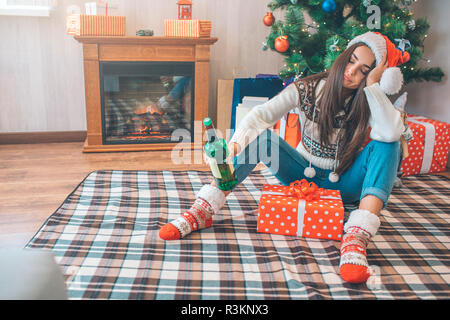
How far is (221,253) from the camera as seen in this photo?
1509mm

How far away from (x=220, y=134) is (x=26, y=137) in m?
1.41

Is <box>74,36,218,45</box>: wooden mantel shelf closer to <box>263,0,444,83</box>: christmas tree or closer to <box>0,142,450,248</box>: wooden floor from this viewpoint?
<box>263,0,444,83</box>: christmas tree

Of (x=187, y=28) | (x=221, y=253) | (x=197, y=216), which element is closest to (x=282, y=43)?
(x=187, y=28)

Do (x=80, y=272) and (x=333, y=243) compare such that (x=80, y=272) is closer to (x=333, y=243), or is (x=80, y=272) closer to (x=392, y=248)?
(x=333, y=243)

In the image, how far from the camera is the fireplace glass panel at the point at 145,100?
9.41 feet

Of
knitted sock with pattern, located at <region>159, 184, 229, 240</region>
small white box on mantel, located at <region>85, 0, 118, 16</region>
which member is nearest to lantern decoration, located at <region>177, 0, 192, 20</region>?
small white box on mantel, located at <region>85, 0, 118, 16</region>

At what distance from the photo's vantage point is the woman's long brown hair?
1547 mm

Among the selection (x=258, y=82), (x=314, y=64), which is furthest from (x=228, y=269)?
(x=258, y=82)

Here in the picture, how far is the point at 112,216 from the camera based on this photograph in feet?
5.84

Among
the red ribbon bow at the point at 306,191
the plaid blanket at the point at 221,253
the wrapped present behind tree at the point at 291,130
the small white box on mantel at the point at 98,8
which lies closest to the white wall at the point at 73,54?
the small white box on mantel at the point at 98,8

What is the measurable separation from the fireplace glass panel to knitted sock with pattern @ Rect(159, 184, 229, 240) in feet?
4.85

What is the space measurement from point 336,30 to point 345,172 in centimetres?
113

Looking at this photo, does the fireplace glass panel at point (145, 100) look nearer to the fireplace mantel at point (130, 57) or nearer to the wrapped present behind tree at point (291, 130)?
the fireplace mantel at point (130, 57)

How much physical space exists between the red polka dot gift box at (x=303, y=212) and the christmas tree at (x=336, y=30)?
0.95m
